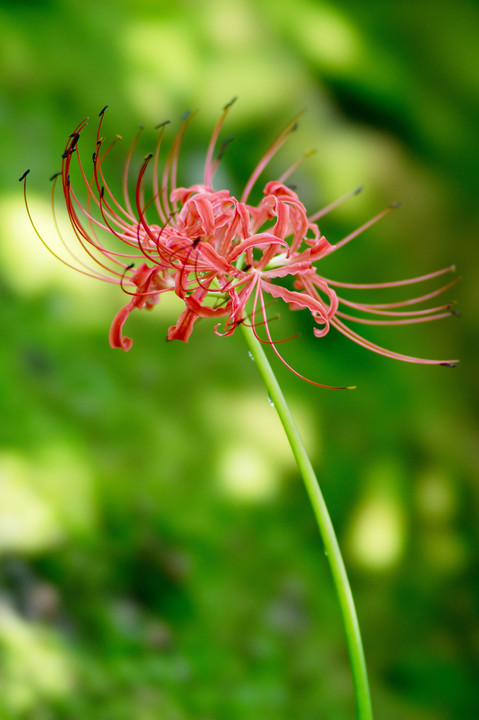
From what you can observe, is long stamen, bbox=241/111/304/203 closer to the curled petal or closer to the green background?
the curled petal

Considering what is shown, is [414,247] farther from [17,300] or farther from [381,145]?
[17,300]

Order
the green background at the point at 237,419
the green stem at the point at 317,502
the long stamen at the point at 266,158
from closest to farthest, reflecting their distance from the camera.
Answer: the green stem at the point at 317,502 → the long stamen at the point at 266,158 → the green background at the point at 237,419

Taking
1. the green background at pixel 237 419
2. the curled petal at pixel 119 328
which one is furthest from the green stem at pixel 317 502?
the green background at pixel 237 419

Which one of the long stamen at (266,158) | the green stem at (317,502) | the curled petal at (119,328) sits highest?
the long stamen at (266,158)

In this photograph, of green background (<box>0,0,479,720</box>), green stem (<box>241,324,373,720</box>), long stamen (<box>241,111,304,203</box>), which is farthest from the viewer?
green background (<box>0,0,479,720</box>)

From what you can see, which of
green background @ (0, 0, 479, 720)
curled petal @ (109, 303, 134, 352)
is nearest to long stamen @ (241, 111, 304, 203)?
curled petal @ (109, 303, 134, 352)

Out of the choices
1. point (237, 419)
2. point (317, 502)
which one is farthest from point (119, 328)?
point (237, 419)

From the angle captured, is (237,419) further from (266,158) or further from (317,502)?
→ (317,502)

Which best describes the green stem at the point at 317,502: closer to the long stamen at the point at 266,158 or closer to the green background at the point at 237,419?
the long stamen at the point at 266,158

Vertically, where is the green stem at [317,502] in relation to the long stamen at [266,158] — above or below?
below

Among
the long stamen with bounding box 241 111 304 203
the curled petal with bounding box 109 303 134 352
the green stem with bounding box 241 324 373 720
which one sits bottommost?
the green stem with bounding box 241 324 373 720
